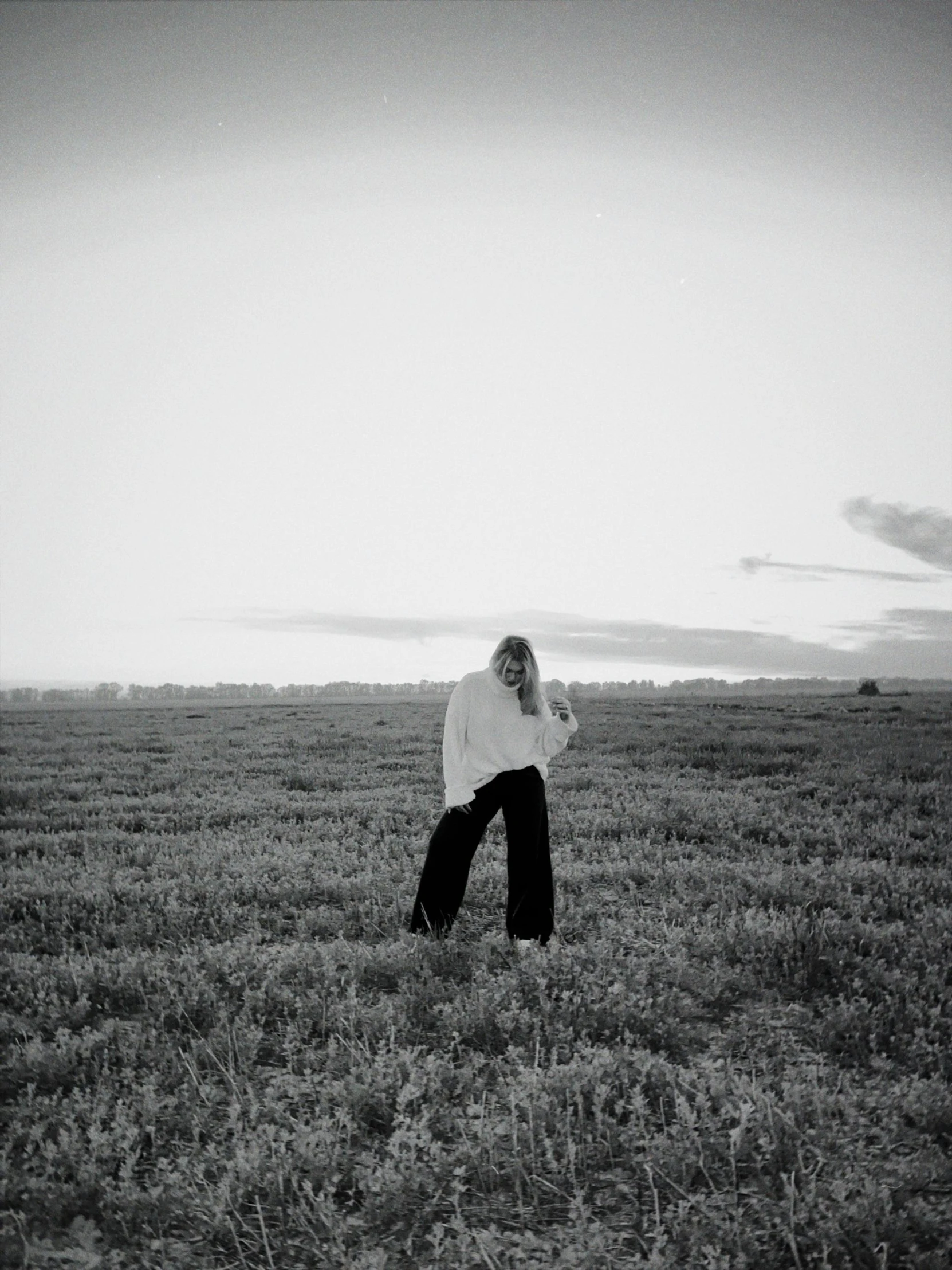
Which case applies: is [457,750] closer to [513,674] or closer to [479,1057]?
[513,674]

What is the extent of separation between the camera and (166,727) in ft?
120

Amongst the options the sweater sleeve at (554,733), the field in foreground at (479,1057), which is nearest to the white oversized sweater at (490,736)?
the sweater sleeve at (554,733)

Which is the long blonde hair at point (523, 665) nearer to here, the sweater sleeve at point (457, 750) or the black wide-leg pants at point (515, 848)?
the sweater sleeve at point (457, 750)

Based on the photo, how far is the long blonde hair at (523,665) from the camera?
6.81 m

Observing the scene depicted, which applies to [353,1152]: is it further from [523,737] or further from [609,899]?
[609,899]

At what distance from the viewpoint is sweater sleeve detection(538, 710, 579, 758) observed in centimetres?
679

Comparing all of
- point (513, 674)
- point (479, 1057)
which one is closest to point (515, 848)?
point (513, 674)

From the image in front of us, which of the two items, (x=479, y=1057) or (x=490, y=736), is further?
(x=490, y=736)

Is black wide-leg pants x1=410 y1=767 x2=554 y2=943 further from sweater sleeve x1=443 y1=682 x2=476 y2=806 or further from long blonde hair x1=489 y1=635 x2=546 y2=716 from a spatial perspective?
long blonde hair x1=489 y1=635 x2=546 y2=716

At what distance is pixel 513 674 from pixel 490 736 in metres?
0.59

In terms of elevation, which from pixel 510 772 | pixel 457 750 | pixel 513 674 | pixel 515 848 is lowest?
pixel 515 848

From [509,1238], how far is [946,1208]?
6.50 ft

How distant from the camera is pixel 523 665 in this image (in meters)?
6.81

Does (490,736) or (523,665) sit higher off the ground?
(523,665)
